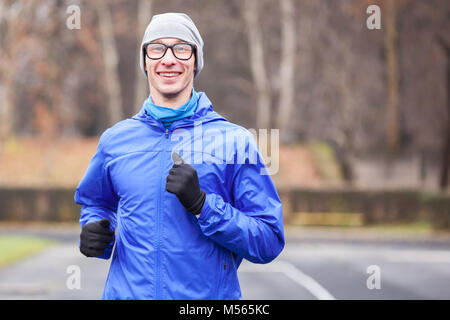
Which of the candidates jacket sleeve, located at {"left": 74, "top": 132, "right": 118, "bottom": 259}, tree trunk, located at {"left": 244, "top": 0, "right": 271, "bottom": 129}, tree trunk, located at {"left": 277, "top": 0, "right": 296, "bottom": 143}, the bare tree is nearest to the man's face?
jacket sleeve, located at {"left": 74, "top": 132, "right": 118, "bottom": 259}

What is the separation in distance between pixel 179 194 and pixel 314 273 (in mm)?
10431

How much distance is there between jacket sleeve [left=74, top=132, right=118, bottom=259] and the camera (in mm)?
3104

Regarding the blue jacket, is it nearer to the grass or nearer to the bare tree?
the grass

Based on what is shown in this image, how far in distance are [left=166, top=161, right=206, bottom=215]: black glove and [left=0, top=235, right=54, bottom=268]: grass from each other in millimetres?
11989

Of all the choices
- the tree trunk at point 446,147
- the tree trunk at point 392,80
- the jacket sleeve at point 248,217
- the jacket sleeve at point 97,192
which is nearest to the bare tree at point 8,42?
the tree trunk at point 392,80

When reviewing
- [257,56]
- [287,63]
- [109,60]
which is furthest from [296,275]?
[109,60]

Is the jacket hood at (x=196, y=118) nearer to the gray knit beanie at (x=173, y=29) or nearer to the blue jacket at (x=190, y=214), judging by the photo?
the blue jacket at (x=190, y=214)

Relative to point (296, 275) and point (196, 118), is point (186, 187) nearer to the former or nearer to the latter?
point (196, 118)

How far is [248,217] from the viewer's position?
2869 millimetres

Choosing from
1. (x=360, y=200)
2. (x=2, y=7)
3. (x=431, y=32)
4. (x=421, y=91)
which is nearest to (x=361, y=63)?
(x=421, y=91)

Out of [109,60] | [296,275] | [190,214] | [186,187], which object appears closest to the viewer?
[186,187]

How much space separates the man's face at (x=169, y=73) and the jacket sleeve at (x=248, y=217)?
1.34ft
